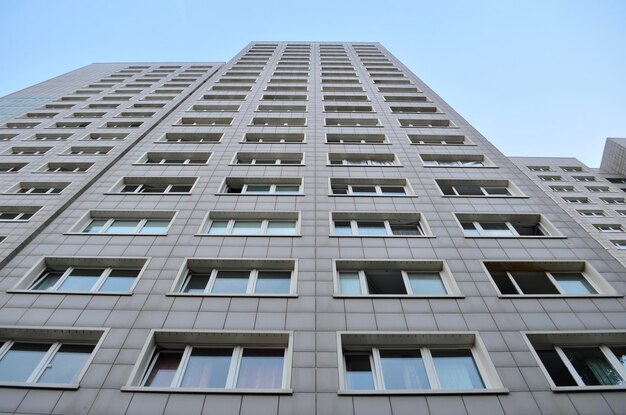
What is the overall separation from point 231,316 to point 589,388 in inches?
379

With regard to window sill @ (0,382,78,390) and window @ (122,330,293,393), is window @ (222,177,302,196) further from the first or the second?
window sill @ (0,382,78,390)

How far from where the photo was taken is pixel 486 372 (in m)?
9.28

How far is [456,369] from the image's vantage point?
9562mm

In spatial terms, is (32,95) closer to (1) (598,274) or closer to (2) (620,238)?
(1) (598,274)

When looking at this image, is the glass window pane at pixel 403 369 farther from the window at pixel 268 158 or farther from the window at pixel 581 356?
the window at pixel 268 158

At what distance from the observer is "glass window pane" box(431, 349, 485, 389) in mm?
9117

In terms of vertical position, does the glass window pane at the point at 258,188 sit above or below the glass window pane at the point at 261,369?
above

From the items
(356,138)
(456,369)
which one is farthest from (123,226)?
(356,138)

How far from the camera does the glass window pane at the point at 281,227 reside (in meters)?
14.7

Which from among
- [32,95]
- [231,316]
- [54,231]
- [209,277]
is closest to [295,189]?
[209,277]

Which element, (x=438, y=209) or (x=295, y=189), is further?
(x=295, y=189)

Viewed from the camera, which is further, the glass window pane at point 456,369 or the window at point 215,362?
the glass window pane at point 456,369

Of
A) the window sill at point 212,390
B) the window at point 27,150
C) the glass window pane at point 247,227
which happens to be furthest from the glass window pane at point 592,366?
the window at point 27,150

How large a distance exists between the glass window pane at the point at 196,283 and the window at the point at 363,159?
1059cm
